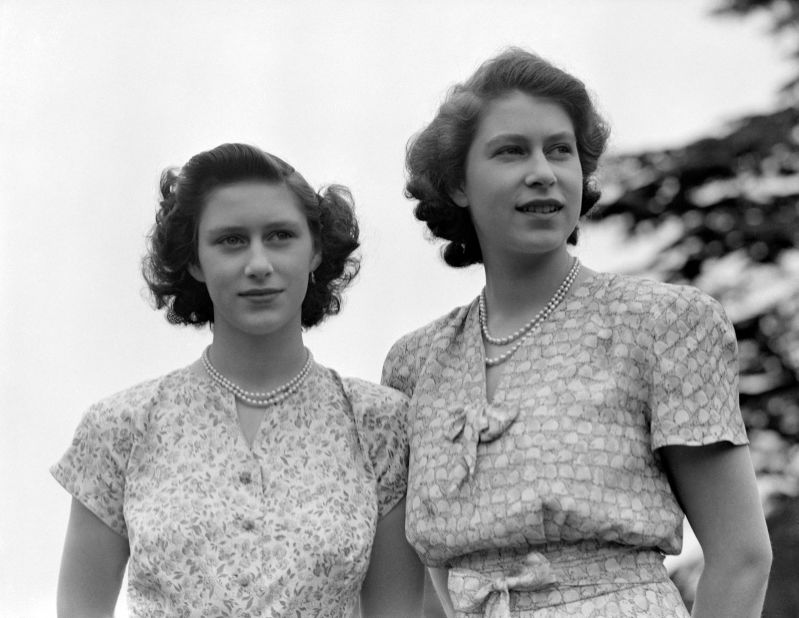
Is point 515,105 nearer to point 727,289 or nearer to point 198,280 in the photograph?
point 198,280

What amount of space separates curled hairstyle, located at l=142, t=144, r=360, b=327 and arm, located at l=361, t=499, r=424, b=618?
0.57 metres

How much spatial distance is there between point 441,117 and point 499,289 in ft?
1.38

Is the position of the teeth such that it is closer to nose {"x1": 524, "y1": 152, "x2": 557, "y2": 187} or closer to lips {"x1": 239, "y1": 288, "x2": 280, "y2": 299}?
nose {"x1": 524, "y1": 152, "x2": 557, "y2": 187}

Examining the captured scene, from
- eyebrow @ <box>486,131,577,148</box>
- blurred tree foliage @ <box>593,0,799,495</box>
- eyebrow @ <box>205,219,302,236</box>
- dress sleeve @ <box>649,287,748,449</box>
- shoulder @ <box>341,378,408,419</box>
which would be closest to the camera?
dress sleeve @ <box>649,287,748,449</box>

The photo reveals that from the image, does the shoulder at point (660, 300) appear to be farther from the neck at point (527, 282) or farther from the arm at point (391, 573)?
the arm at point (391, 573)

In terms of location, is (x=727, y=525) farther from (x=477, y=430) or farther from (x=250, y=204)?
(x=250, y=204)

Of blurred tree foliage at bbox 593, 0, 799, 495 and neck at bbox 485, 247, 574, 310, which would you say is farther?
blurred tree foliage at bbox 593, 0, 799, 495

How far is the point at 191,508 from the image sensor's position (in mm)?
3367

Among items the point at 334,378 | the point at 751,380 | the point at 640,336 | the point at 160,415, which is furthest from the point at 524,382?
the point at 751,380

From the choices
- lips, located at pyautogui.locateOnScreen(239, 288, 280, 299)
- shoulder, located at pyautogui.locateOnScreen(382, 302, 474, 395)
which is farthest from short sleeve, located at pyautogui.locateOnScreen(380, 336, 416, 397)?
lips, located at pyautogui.locateOnScreen(239, 288, 280, 299)

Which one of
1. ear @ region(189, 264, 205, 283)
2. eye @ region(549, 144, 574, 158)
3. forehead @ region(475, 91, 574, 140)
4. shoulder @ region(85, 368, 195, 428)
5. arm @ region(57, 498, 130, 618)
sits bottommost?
arm @ region(57, 498, 130, 618)

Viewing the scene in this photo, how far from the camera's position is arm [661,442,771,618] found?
3.16 meters

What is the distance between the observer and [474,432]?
3.28m

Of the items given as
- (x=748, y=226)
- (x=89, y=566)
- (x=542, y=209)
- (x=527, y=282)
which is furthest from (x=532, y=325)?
(x=748, y=226)
